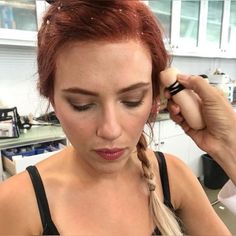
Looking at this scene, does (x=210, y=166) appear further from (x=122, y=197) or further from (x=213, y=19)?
(x=122, y=197)

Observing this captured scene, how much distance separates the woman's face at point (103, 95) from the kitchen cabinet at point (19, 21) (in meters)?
1.44

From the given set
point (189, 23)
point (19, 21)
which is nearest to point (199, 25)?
point (189, 23)

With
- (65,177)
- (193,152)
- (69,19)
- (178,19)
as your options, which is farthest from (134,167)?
(178,19)

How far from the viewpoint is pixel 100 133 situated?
27.4 inches

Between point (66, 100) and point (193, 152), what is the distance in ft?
8.38

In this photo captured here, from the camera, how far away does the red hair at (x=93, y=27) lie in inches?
25.7

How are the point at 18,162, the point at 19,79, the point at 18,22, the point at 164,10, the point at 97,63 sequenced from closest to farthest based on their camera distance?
the point at 97,63 < the point at 18,162 < the point at 18,22 < the point at 19,79 < the point at 164,10

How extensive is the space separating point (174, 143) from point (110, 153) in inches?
84.9

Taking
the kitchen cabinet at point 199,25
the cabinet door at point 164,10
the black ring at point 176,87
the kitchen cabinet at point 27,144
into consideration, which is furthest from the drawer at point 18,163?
the cabinet door at point 164,10

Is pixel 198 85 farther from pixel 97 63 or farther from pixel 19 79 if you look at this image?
pixel 19 79

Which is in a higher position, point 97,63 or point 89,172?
point 97,63

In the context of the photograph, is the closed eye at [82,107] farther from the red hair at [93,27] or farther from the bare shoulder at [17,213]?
the bare shoulder at [17,213]

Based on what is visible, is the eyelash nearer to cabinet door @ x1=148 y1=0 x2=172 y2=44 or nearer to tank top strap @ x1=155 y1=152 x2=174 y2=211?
tank top strap @ x1=155 y1=152 x2=174 y2=211

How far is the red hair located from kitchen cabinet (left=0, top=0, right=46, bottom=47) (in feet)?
4.41
